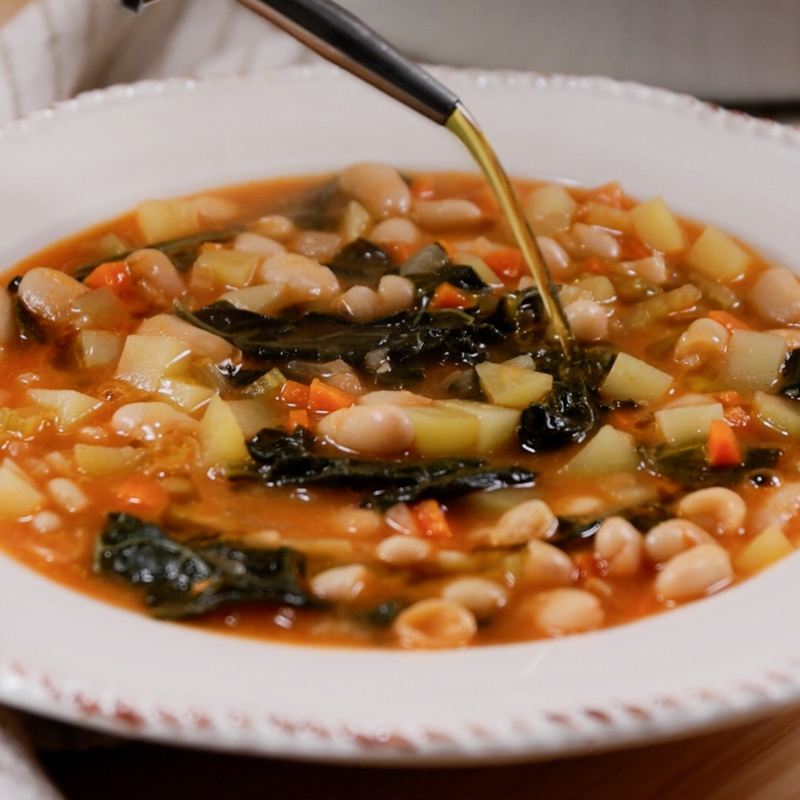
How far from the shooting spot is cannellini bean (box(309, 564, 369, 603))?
2.36 m

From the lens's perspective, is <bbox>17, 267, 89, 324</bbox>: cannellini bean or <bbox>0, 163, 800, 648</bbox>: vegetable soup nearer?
<bbox>0, 163, 800, 648</bbox>: vegetable soup

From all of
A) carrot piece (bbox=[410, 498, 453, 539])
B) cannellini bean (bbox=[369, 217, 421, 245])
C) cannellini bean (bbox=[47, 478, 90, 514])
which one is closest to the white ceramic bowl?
cannellini bean (bbox=[47, 478, 90, 514])

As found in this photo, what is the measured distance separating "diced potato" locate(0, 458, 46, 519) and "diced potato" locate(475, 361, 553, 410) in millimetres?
1234

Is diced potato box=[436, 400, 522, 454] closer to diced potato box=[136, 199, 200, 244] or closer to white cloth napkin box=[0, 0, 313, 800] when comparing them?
diced potato box=[136, 199, 200, 244]

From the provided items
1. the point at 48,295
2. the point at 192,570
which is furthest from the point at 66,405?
the point at 192,570

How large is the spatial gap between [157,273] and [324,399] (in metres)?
0.85

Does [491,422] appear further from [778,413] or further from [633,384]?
[778,413]

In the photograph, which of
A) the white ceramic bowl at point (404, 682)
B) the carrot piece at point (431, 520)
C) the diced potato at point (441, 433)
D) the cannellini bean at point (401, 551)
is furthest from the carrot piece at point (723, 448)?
the cannellini bean at point (401, 551)

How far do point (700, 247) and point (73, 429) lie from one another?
220cm

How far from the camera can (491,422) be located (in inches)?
116

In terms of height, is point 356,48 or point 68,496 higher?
point 356,48

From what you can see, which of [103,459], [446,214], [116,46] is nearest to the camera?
[103,459]

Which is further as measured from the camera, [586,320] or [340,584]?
[586,320]

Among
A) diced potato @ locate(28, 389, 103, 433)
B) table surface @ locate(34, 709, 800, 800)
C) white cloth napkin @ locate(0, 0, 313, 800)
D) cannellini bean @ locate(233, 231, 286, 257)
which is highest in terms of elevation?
white cloth napkin @ locate(0, 0, 313, 800)
